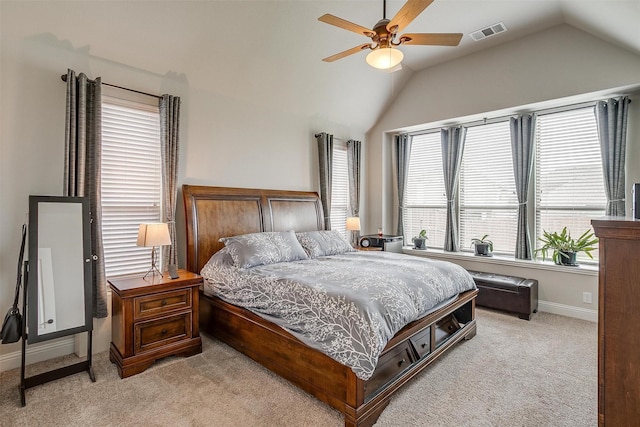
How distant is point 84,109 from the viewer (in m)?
2.88

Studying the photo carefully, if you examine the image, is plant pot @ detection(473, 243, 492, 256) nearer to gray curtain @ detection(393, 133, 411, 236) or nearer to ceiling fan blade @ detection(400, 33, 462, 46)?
gray curtain @ detection(393, 133, 411, 236)

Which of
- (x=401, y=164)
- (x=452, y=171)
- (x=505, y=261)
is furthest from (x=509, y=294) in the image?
(x=401, y=164)

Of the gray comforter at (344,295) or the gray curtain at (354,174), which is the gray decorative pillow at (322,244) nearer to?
the gray comforter at (344,295)

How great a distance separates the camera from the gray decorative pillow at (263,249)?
3.26 metres

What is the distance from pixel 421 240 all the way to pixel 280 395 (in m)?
4.08

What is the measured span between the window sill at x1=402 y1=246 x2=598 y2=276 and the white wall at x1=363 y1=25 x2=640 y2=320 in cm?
4

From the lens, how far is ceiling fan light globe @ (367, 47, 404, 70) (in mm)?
2611

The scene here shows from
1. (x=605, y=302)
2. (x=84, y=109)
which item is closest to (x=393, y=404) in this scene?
(x=605, y=302)

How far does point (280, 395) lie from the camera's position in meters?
2.39

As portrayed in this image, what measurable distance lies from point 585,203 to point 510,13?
103 inches

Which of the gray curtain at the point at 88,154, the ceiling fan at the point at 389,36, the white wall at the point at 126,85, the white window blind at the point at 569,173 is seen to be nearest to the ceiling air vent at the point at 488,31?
the white window blind at the point at 569,173

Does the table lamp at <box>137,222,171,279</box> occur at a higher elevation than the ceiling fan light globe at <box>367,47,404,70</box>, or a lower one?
lower

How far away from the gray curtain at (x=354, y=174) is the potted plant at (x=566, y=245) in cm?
281

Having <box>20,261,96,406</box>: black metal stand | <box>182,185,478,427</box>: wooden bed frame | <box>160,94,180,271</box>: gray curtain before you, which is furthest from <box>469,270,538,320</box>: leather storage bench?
<box>20,261,96,406</box>: black metal stand
